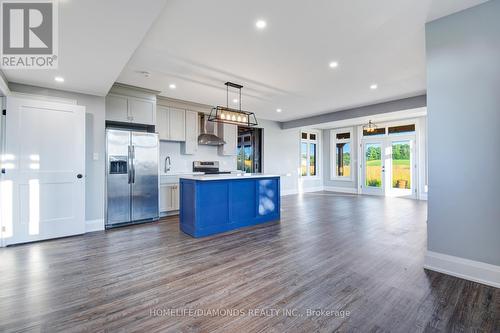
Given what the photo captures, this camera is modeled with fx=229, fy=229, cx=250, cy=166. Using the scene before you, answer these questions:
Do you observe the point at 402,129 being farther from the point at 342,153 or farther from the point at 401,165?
the point at 342,153

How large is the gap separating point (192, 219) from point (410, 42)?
4131 millimetres

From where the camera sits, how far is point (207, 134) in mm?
6062

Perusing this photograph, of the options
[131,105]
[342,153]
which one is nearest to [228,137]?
[131,105]

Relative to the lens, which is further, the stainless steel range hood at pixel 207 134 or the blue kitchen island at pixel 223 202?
the stainless steel range hood at pixel 207 134

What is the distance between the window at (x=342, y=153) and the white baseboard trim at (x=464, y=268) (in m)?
7.19

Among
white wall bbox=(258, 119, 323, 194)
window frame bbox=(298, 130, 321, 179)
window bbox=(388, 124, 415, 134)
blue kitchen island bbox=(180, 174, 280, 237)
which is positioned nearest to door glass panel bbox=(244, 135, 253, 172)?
white wall bbox=(258, 119, 323, 194)

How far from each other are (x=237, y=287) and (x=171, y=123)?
4508 millimetres

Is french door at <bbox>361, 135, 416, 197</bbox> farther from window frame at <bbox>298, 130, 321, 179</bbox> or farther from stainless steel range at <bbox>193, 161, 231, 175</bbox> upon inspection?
stainless steel range at <bbox>193, 161, 231, 175</bbox>

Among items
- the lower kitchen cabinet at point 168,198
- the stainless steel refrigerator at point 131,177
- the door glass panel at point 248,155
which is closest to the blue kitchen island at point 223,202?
the stainless steel refrigerator at point 131,177

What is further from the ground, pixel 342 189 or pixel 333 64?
pixel 333 64

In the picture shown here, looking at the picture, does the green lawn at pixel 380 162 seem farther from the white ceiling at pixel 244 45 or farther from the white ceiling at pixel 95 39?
the white ceiling at pixel 95 39

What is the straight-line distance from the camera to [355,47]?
321cm

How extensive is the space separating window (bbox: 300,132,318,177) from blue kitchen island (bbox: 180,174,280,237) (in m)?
5.10

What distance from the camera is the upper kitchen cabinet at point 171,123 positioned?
5527mm
